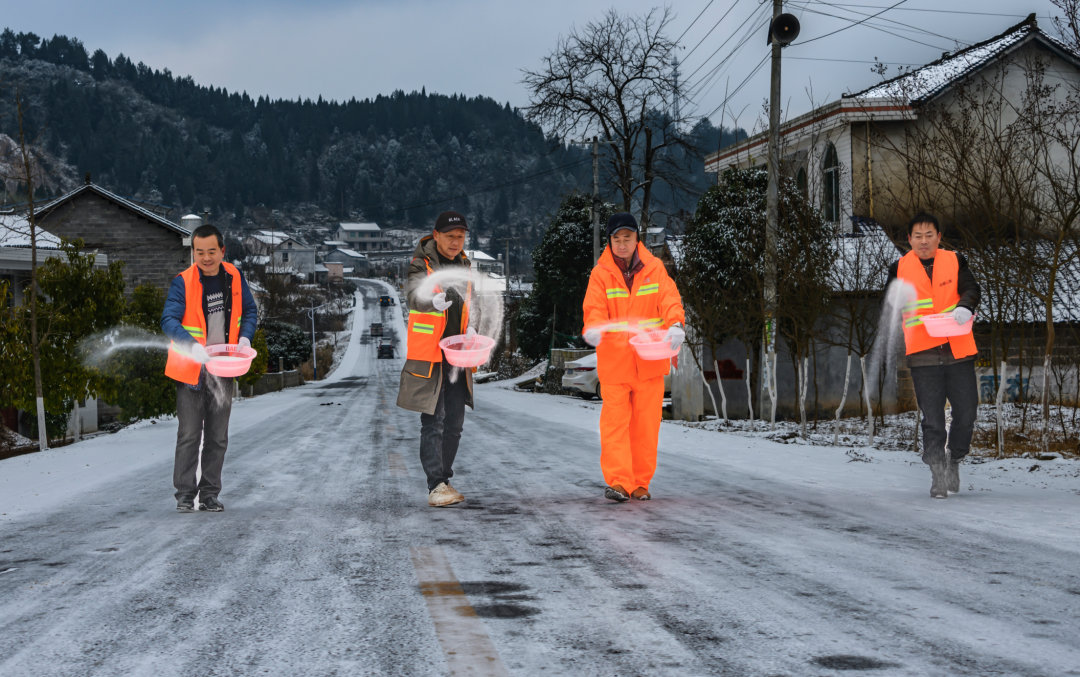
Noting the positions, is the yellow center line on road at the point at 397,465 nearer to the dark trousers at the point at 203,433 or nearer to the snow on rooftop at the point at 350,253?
the dark trousers at the point at 203,433

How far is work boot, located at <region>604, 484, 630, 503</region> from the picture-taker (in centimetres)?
659

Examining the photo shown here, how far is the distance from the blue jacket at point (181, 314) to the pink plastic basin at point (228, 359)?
0.14 metres

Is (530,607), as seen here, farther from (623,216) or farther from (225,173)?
(225,173)

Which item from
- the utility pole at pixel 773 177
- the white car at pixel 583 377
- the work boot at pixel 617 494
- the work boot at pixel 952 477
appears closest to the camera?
the work boot at pixel 617 494

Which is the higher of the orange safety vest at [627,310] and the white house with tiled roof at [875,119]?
the white house with tiled roof at [875,119]

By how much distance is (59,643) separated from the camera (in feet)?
10.5

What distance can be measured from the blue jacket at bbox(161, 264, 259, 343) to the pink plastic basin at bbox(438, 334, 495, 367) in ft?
4.43

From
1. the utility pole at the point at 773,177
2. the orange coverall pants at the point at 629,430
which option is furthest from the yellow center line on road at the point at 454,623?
the utility pole at the point at 773,177

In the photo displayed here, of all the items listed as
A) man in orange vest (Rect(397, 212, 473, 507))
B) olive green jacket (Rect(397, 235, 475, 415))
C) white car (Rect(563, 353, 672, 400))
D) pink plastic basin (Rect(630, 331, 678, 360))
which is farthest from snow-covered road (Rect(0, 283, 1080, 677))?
white car (Rect(563, 353, 672, 400))

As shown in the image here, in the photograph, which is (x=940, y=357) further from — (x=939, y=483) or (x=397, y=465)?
(x=397, y=465)

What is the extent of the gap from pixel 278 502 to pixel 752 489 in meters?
3.73

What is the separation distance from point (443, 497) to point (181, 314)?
2.25 meters

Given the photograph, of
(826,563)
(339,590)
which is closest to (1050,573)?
(826,563)

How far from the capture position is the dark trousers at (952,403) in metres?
6.89
